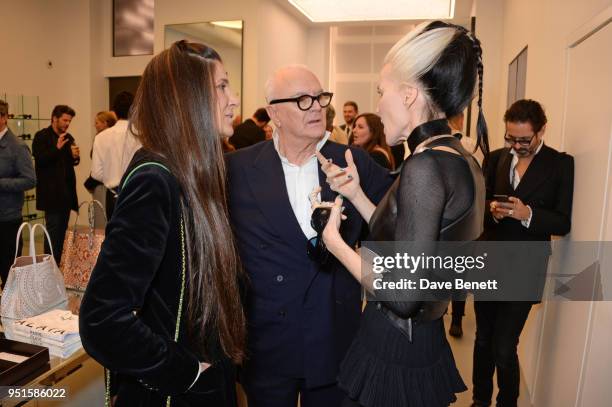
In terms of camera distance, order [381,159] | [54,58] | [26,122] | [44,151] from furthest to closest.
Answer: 1. [54,58]
2. [26,122]
3. [44,151]
4. [381,159]

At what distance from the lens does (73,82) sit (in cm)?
796

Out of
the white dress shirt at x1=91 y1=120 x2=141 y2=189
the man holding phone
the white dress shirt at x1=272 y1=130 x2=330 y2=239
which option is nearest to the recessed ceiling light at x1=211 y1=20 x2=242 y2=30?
the white dress shirt at x1=91 y1=120 x2=141 y2=189

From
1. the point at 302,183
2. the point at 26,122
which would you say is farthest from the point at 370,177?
the point at 26,122

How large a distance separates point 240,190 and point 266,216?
0.51ft

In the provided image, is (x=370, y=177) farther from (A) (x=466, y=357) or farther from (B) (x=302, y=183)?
(A) (x=466, y=357)

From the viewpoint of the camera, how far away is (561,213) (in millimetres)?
2371

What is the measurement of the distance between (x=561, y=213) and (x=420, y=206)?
1654mm

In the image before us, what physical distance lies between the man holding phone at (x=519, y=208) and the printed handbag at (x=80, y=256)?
1980mm

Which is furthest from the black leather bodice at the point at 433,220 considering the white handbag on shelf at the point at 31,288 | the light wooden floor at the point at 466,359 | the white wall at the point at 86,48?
the white wall at the point at 86,48

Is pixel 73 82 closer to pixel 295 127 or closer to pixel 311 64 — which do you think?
pixel 311 64

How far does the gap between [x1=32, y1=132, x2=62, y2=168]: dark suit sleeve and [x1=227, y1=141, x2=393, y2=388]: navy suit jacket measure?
3.51 meters

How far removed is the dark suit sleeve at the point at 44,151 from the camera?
179 inches

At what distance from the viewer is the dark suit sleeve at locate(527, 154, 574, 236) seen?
2.36m

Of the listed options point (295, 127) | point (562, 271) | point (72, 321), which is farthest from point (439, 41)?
point (562, 271)
